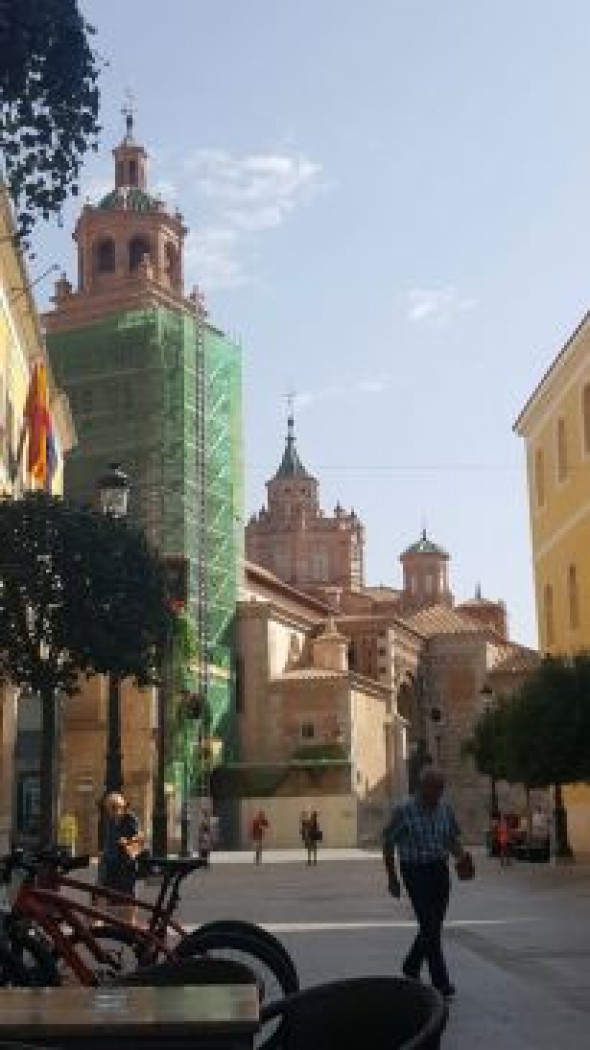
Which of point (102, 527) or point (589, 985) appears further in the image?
point (102, 527)

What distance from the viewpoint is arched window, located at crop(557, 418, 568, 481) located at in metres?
34.8

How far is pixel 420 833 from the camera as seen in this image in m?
9.25

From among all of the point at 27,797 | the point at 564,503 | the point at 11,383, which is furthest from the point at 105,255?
the point at 564,503

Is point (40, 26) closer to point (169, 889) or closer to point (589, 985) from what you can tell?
point (169, 889)

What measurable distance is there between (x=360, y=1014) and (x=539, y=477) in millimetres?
35221

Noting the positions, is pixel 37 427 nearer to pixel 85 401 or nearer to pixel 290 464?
pixel 85 401

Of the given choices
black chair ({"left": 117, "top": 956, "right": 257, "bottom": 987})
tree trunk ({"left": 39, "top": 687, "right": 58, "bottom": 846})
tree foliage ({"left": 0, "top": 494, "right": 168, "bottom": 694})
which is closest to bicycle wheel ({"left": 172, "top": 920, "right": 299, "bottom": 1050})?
black chair ({"left": 117, "top": 956, "right": 257, "bottom": 987})

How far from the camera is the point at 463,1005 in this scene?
9156 millimetres

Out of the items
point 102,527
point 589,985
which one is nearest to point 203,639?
point 102,527

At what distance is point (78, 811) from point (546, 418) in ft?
73.2

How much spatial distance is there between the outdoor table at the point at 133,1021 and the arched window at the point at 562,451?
31827 mm

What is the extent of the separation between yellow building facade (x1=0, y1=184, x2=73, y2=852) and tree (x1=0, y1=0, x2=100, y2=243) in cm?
1913

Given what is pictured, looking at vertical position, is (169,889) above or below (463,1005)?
above

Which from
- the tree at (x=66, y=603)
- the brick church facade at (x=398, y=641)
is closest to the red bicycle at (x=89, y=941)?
the tree at (x=66, y=603)
